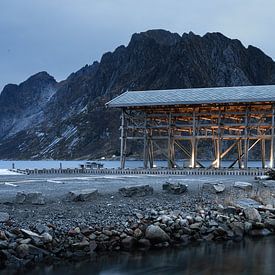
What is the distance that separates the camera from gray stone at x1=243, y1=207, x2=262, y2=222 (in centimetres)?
2356

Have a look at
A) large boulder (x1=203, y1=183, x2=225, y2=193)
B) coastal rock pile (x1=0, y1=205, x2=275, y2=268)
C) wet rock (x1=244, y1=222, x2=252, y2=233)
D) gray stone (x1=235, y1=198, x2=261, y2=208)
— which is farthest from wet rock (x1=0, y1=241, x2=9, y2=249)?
large boulder (x1=203, y1=183, x2=225, y2=193)

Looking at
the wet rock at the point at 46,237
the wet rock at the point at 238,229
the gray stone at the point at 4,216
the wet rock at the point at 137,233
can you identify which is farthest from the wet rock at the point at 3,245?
the wet rock at the point at 238,229

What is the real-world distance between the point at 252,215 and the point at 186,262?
6.51m

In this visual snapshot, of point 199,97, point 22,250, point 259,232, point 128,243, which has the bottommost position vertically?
point 259,232

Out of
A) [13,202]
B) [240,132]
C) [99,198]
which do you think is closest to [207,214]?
[99,198]

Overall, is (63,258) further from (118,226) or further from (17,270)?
(118,226)

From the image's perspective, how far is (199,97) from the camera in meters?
52.6

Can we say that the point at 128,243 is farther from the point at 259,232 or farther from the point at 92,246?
the point at 259,232

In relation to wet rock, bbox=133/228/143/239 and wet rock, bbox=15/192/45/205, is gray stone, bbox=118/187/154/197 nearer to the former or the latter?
wet rock, bbox=15/192/45/205

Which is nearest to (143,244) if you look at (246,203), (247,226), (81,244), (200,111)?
(81,244)

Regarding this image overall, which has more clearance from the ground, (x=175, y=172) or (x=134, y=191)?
(x=134, y=191)

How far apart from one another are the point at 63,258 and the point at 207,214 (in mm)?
8205

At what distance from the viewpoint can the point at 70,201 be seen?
2258 cm

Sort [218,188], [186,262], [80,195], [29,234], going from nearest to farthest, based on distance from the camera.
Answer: [29,234] → [186,262] → [80,195] → [218,188]
